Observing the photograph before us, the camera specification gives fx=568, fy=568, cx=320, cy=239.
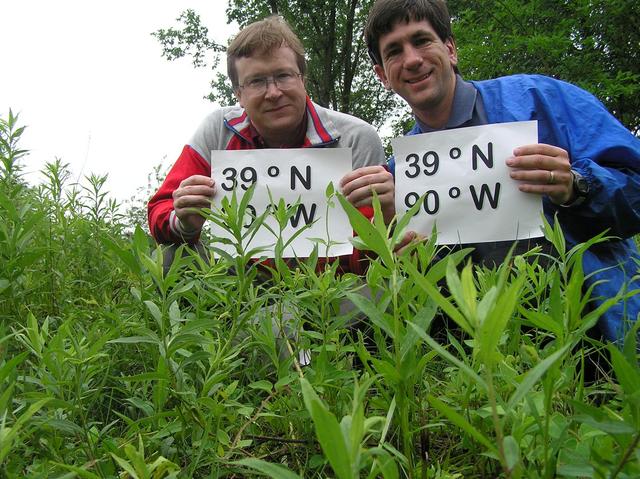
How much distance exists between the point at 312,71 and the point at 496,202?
1535cm

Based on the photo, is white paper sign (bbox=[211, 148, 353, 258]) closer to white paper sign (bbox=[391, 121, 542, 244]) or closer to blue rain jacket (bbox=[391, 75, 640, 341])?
white paper sign (bbox=[391, 121, 542, 244])

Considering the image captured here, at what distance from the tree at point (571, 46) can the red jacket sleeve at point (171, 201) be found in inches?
235

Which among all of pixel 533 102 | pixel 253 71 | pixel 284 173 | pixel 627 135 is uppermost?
pixel 253 71

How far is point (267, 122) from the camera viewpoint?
9.00 feet

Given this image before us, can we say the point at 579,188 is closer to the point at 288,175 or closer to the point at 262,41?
the point at 288,175

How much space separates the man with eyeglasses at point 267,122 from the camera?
270 centimetres

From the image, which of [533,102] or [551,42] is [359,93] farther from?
[533,102]

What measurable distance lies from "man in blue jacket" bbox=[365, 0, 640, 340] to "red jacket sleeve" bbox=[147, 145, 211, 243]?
3.42 feet

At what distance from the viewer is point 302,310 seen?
118cm

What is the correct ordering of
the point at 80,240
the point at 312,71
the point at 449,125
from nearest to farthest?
1. the point at 80,240
2. the point at 449,125
3. the point at 312,71

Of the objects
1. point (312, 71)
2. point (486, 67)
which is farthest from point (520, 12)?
point (312, 71)

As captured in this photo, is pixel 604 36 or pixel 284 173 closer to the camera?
pixel 284 173

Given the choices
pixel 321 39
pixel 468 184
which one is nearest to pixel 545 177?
pixel 468 184

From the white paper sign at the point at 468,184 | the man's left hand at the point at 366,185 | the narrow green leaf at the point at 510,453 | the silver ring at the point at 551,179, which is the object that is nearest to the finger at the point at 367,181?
the man's left hand at the point at 366,185
